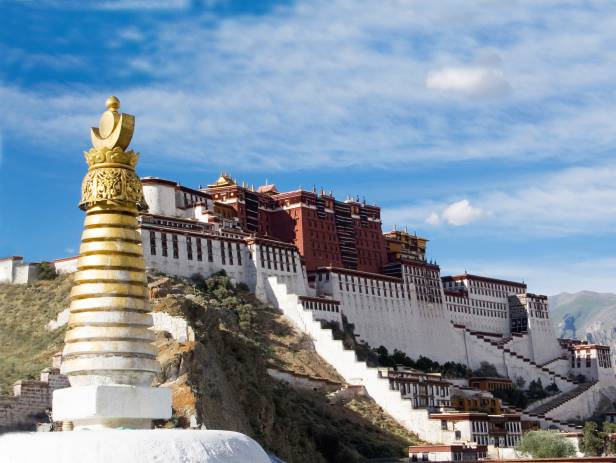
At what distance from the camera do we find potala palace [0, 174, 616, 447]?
63.2m

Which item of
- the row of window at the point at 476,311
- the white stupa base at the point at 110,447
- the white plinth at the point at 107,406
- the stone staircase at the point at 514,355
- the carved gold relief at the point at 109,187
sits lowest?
the white stupa base at the point at 110,447

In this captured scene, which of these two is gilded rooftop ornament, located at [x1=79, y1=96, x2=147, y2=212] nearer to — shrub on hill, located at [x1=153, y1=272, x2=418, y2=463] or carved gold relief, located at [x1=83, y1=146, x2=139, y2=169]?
carved gold relief, located at [x1=83, y1=146, x2=139, y2=169]

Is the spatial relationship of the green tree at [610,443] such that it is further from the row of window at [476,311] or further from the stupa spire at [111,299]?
the stupa spire at [111,299]

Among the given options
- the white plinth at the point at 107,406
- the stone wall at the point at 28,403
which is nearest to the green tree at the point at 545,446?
the stone wall at the point at 28,403

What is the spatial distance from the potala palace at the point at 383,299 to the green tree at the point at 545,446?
253cm

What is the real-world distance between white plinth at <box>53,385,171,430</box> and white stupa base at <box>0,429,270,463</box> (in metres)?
1.35

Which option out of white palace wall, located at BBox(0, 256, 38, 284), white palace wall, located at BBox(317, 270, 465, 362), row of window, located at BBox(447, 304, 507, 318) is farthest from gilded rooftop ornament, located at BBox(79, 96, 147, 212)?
row of window, located at BBox(447, 304, 507, 318)

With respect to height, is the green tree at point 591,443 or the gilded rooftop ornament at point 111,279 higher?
the gilded rooftop ornament at point 111,279

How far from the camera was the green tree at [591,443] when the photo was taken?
58.1 m

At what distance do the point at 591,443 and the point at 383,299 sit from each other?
21.7 m

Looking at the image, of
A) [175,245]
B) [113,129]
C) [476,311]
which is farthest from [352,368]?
[113,129]

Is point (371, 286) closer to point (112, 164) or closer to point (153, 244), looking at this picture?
point (153, 244)

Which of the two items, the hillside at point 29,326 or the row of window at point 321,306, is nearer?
the hillside at point 29,326

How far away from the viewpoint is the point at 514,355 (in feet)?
272
